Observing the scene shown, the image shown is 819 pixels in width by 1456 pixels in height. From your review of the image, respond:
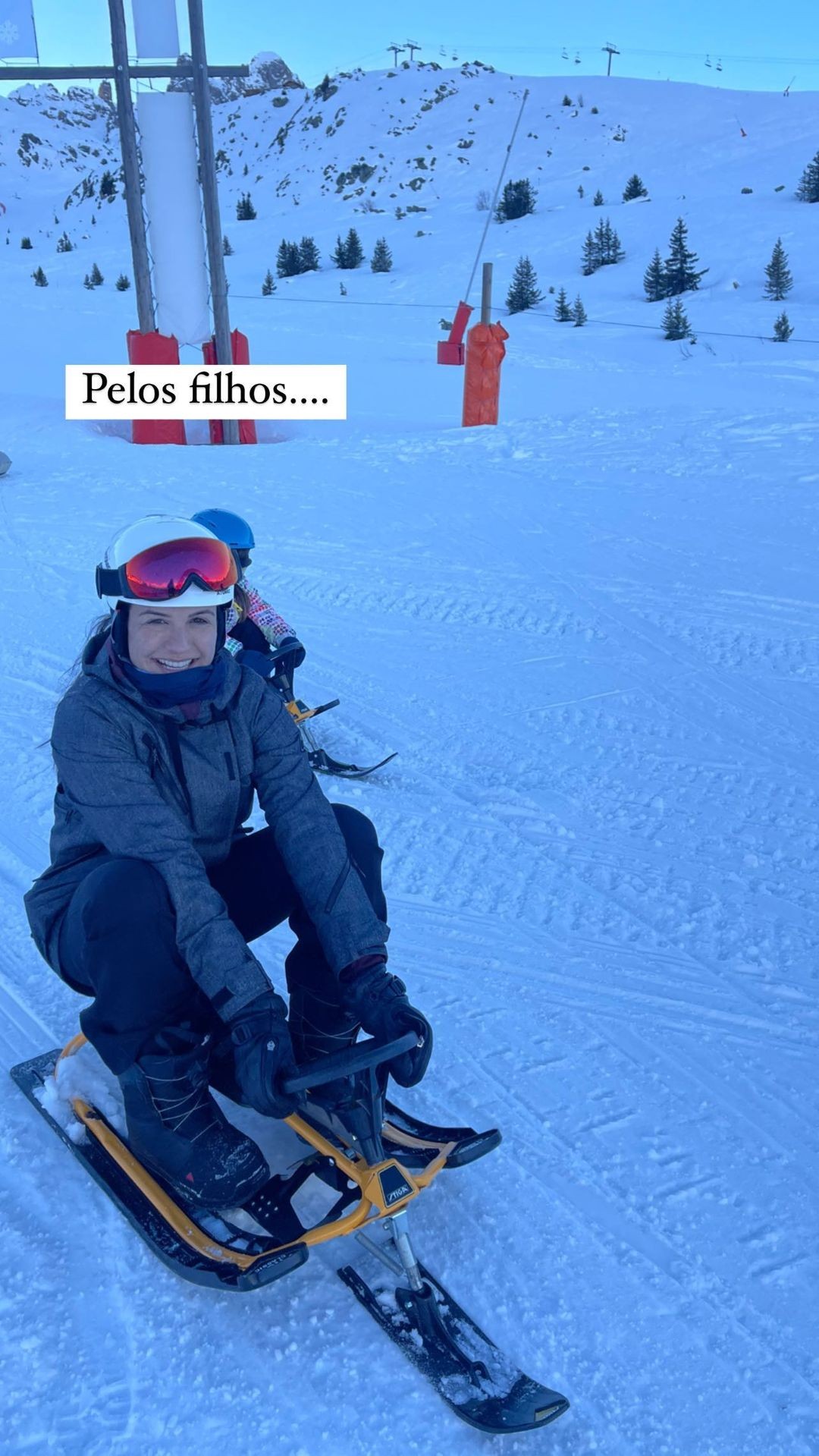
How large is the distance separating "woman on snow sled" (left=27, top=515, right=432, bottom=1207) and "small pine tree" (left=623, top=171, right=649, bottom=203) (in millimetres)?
22005

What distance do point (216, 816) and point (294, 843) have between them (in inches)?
7.4

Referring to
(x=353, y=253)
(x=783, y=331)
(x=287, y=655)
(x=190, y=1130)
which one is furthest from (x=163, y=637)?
(x=353, y=253)

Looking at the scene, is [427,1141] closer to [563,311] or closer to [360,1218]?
[360,1218]

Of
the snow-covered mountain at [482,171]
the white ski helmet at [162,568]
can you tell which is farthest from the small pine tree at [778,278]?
the white ski helmet at [162,568]

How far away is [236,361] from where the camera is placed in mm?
11430

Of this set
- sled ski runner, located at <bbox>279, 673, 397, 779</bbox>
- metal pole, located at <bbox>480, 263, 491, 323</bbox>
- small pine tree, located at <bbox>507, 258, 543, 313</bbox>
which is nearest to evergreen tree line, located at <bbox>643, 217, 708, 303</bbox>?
small pine tree, located at <bbox>507, 258, 543, 313</bbox>

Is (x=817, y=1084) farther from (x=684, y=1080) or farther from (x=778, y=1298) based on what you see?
(x=778, y=1298)

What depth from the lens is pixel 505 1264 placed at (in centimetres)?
215

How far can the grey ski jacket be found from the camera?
6.95 ft

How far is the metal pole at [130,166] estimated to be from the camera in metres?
10.0

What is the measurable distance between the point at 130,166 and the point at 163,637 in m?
9.89

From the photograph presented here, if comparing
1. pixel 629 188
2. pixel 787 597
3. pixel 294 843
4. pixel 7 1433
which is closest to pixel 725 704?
pixel 787 597

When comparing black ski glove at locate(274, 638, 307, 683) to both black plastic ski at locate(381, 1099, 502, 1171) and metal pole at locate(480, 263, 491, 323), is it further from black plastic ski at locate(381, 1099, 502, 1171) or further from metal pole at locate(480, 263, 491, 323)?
metal pole at locate(480, 263, 491, 323)

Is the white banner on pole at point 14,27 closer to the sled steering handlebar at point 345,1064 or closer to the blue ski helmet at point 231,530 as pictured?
the blue ski helmet at point 231,530
